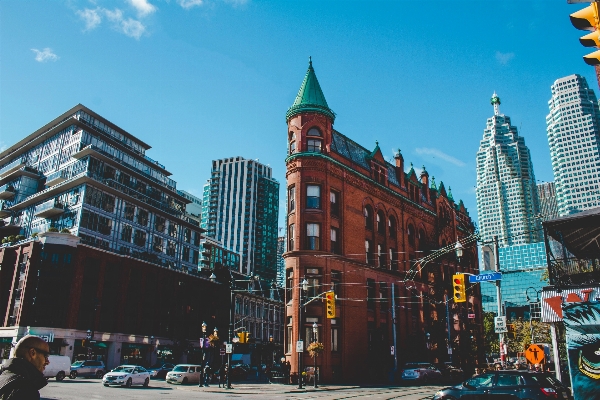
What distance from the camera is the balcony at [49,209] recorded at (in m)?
68.6

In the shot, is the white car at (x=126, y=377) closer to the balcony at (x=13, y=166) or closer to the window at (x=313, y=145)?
the window at (x=313, y=145)

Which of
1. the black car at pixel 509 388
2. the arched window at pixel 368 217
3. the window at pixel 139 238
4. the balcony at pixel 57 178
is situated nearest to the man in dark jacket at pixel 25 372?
the black car at pixel 509 388

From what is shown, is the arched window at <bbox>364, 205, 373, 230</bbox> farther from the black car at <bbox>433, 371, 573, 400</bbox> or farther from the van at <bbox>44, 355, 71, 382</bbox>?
the black car at <bbox>433, 371, 573, 400</bbox>

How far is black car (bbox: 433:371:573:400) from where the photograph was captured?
15.0 meters

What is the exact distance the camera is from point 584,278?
70.6ft

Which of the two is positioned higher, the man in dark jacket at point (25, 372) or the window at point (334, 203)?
the window at point (334, 203)

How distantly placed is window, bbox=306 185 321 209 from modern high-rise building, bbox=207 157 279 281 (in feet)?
420

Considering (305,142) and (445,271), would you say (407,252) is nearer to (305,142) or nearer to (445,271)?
(445,271)

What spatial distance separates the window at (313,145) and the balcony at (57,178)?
4599 centimetres

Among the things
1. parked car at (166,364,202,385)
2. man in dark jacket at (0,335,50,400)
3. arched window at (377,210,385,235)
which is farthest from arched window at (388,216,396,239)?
man in dark jacket at (0,335,50,400)

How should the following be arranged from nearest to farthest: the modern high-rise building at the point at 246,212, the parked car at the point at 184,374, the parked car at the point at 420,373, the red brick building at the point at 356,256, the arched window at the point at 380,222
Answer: the parked car at the point at 420,373 < the parked car at the point at 184,374 < the red brick building at the point at 356,256 < the arched window at the point at 380,222 < the modern high-rise building at the point at 246,212

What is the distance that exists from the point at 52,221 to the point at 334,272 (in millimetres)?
48420

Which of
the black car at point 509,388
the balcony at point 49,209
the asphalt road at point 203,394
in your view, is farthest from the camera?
the balcony at point 49,209

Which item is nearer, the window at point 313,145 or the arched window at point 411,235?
the window at point 313,145
